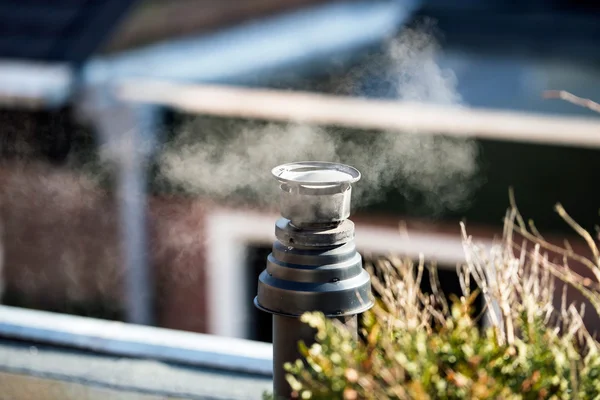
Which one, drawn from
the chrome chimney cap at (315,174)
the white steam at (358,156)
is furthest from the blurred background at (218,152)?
the chrome chimney cap at (315,174)

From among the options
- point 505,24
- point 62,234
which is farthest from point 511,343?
point 505,24

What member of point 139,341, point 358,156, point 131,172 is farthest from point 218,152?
point 139,341

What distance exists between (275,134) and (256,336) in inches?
62.1

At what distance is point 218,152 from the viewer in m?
6.20

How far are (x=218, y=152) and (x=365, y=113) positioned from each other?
3.40 ft

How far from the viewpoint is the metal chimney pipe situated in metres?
2.07

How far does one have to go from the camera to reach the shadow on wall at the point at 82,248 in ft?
21.6

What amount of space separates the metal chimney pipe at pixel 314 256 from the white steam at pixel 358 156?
11.8 feet

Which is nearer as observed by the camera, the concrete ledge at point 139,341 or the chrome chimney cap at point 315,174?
the chrome chimney cap at point 315,174

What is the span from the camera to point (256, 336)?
6816 millimetres

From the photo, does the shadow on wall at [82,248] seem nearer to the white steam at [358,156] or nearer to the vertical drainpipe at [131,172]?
the vertical drainpipe at [131,172]

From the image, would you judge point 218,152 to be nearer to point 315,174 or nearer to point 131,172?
point 131,172

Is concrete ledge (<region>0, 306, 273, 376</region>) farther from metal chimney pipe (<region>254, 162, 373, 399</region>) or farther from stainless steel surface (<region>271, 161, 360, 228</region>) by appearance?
stainless steel surface (<region>271, 161, 360, 228</region>)

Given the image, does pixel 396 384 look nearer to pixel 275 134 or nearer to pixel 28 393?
pixel 28 393
